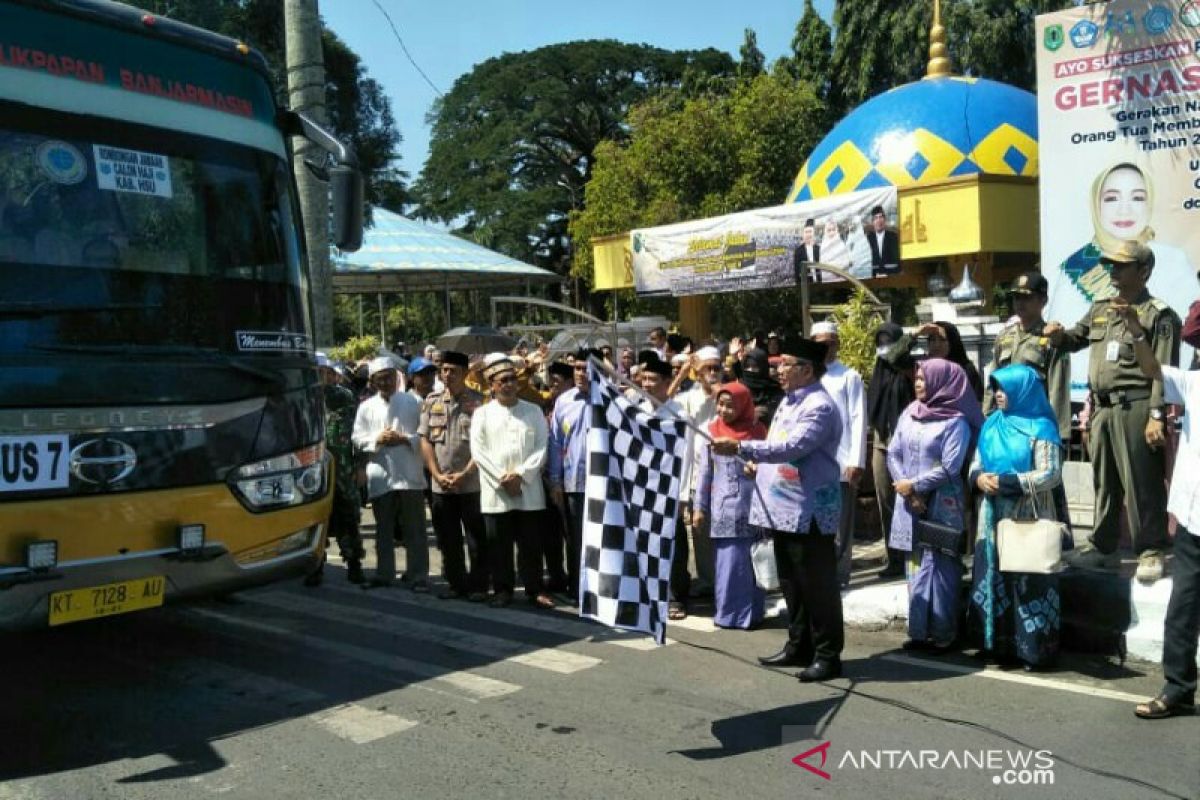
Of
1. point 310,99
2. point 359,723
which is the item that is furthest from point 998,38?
point 359,723

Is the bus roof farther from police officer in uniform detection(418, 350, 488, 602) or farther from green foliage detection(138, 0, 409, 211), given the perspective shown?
green foliage detection(138, 0, 409, 211)

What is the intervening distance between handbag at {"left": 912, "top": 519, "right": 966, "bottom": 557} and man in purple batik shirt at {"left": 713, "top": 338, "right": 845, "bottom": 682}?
2.15ft

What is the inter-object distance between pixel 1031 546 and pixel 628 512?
83.0 inches

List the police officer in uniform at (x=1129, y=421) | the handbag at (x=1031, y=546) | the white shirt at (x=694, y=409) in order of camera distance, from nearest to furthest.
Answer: the handbag at (x=1031, y=546)
the police officer in uniform at (x=1129, y=421)
the white shirt at (x=694, y=409)

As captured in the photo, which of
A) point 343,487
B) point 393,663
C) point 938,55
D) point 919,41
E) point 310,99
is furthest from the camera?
point 919,41

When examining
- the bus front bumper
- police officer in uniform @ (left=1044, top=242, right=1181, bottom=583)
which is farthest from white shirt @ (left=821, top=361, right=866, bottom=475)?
the bus front bumper

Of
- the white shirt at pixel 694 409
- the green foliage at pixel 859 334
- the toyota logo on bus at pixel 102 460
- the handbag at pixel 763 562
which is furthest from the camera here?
the green foliage at pixel 859 334

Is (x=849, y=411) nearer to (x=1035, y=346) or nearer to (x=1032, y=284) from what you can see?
(x=1035, y=346)

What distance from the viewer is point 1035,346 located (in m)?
6.89

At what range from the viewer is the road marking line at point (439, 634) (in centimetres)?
619

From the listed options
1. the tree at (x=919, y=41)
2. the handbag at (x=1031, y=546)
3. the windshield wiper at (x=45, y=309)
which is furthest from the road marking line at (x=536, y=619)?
the tree at (x=919, y=41)

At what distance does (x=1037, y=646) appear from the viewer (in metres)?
5.64

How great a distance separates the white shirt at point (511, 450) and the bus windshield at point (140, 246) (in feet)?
6.14

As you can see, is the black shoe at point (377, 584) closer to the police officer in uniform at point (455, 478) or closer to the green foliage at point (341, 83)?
the police officer in uniform at point (455, 478)
